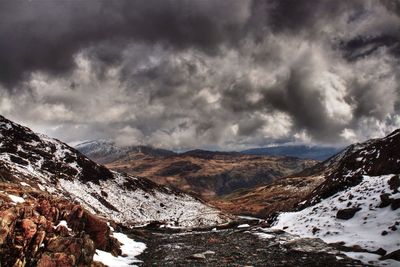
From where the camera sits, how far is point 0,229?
86.1ft

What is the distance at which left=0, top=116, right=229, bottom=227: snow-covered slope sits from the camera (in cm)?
9669

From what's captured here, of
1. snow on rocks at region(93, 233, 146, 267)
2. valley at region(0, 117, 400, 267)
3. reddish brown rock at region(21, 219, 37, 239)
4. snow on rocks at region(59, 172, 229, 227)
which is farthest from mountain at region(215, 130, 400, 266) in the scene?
snow on rocks at region(59, 172, 229, 227)

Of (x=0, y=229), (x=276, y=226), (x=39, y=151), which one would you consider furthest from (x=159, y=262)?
(x=39, y=151)

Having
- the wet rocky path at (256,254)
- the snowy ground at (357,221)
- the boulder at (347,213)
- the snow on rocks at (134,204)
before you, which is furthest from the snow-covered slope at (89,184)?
the boulder at (347,213)

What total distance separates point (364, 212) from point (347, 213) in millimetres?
2184

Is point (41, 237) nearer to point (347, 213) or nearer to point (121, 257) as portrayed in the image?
point (121, 257)

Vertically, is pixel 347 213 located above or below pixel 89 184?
below

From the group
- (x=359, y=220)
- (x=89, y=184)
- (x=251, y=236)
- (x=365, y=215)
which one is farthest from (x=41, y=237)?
(x=89, y=184)

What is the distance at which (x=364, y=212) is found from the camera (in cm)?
4425

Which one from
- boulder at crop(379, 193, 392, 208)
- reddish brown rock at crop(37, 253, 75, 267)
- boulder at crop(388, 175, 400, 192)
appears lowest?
reddish brown rock at crop(37, 253, 75, 267)

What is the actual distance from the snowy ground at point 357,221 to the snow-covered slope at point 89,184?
5349cm

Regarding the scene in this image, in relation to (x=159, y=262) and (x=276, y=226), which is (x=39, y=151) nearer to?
(x=276, y=226)

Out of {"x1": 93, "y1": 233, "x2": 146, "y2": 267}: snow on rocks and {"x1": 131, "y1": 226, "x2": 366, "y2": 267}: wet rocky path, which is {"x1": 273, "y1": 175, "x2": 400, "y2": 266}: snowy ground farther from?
{"x1": 93, "y1": 233, "x2": 146, "y2": 267}: snow on rocks

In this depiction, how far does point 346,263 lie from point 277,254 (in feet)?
28.8
